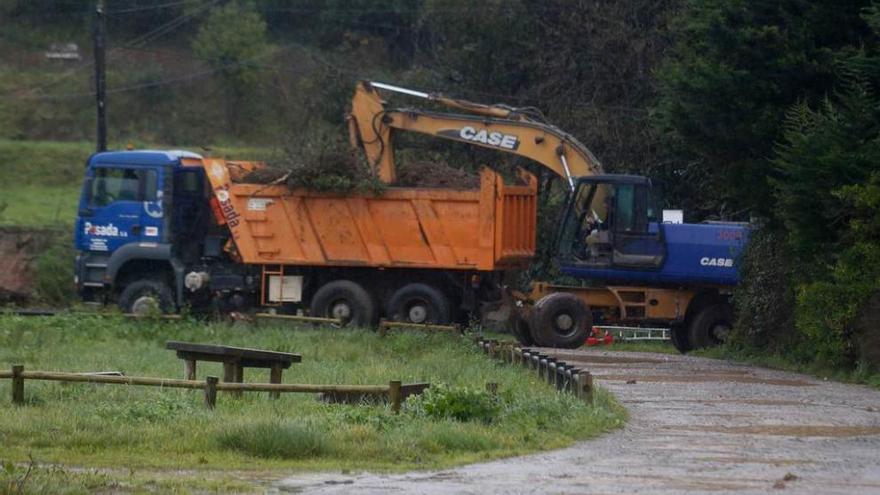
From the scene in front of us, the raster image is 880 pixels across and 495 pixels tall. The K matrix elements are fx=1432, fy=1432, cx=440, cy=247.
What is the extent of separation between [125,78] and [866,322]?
40153 millimetres

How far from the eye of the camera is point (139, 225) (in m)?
29.7

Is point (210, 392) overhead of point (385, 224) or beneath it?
beneath

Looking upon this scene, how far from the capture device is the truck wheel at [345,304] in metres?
28.8

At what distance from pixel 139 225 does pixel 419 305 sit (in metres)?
6.09

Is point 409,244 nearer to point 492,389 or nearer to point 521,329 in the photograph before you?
point 521,329

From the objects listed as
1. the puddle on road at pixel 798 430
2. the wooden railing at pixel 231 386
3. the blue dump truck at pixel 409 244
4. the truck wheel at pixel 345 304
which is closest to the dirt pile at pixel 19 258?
the blue dump truck at pixel 409 244

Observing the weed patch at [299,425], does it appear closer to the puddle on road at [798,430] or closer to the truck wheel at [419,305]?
the puddle on road at [798,430]

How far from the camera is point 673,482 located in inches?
442

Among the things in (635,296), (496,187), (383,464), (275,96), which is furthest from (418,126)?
(275,96)

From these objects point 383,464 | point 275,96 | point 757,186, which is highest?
point 275,96

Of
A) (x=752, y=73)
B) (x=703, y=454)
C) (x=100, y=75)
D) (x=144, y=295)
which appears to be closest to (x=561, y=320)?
(x=752, y=73)

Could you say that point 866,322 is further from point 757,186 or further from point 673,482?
point 673,482

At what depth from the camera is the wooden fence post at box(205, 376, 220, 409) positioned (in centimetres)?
1438

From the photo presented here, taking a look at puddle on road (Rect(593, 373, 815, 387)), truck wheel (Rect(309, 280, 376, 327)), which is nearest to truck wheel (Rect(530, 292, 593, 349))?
truck wheel (Rect(309, 280, 376, 327))
